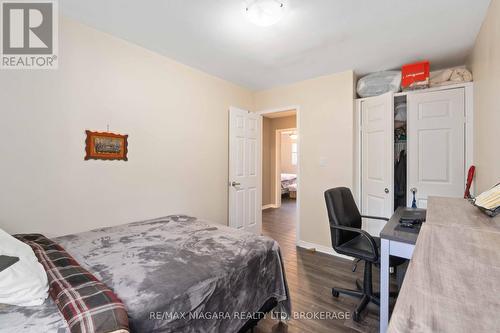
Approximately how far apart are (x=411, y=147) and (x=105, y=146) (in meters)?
3.46

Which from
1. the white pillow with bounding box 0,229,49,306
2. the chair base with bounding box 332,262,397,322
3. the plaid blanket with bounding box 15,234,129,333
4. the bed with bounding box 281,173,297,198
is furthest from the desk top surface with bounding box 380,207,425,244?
the bed with bounding box 281,173,297,198

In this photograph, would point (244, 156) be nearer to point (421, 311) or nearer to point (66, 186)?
point (66, 186)

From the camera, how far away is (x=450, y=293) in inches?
17.7

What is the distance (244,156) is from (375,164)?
74.8 inches

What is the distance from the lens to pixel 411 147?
2.74m

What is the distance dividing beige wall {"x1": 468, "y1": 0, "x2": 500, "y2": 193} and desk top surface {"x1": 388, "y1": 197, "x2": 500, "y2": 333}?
4.24ft

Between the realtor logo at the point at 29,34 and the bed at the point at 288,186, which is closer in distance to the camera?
the realtor logo at the point at 29,34

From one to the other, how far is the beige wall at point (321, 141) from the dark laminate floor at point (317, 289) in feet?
1.17

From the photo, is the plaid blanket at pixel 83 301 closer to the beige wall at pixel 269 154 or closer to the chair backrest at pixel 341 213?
the chair backrest at pixel 341 213

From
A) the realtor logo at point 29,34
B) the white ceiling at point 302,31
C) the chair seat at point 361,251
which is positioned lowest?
the chair seat at point 361,251

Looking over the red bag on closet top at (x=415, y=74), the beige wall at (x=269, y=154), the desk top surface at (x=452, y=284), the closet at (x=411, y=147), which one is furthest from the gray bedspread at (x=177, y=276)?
the beige wall at (x=269, y=154)

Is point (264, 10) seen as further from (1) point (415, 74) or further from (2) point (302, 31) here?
(1) point (415, 74)

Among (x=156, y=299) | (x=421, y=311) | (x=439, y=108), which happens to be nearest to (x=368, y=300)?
(x=156, y=299)

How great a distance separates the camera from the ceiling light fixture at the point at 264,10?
1.67 metres
